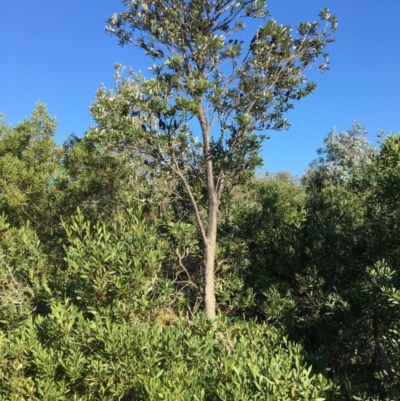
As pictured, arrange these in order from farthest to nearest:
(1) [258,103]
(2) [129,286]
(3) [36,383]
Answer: (1) [258,103] → (2) [129,286] → (3) [36,383]

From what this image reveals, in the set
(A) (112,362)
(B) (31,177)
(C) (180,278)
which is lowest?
(A) (112,362)

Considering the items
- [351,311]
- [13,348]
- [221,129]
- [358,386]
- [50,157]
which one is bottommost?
[358,386]

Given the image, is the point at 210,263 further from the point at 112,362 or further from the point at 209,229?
the point at 112,362

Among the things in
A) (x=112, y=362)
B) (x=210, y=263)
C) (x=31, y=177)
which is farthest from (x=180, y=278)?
(x=31, y=177)

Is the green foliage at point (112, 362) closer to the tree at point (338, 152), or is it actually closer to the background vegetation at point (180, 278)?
the background vegetation at point (180, 278)

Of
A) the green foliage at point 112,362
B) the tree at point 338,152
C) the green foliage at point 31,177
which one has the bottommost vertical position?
the green foliage at point 112,362

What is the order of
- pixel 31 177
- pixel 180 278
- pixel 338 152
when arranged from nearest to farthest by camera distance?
pixel 180 278, pixel 31 177, pixel 338 152

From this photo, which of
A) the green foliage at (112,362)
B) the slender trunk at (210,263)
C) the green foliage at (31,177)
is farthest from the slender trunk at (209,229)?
the green foliage at (31,177)

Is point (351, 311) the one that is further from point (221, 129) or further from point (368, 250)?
point (221, 129)

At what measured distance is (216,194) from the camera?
21.4ft

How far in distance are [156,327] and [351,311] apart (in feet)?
11.3

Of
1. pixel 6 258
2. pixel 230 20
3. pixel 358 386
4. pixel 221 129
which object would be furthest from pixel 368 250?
pixel 6 258

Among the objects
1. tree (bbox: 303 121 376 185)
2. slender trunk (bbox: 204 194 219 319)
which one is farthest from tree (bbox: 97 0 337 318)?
tree (bbox: 303 121 376 185)

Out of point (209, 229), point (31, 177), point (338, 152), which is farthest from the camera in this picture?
point (338, 152)
